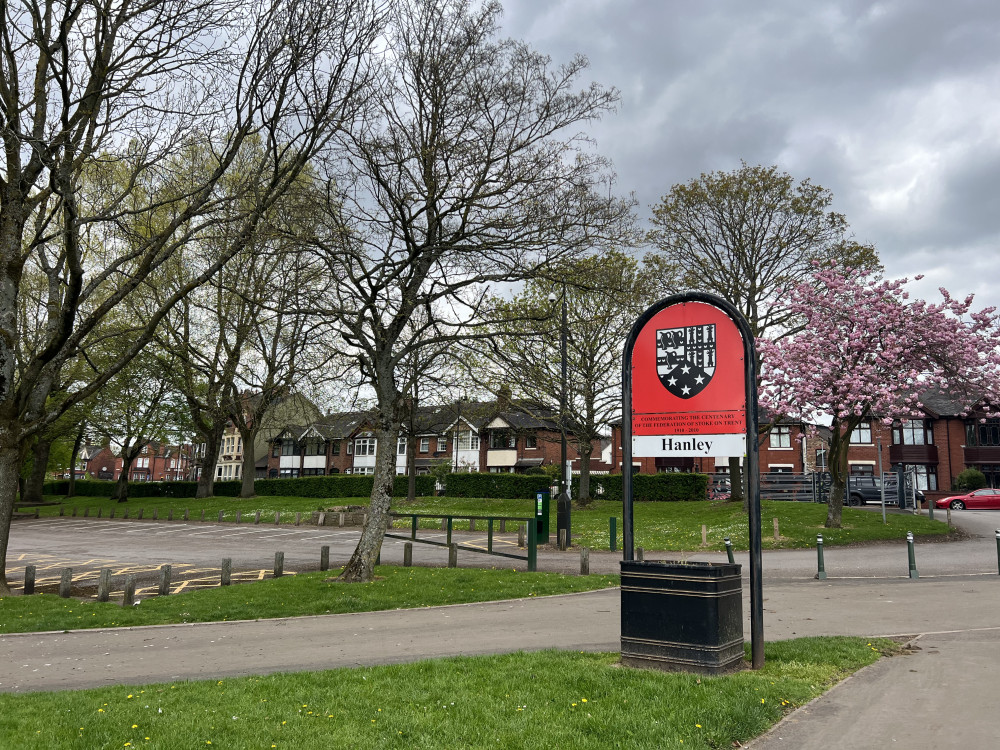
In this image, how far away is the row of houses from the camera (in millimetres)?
43438

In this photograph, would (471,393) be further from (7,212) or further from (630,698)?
(630,698)

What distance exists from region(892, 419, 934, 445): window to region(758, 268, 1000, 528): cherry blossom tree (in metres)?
28.5

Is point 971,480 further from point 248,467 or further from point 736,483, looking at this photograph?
point 248,467

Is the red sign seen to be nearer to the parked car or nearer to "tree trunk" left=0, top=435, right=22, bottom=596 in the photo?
"tree trunk" left=0, top=435, right=22, bottom=596

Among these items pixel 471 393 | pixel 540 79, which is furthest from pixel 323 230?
pixel 471 393

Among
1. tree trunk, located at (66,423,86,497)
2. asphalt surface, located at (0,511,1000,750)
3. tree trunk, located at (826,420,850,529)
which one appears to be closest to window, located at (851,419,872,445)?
tree trunk, located at (826,420,850,529)

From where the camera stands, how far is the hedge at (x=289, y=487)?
164ft

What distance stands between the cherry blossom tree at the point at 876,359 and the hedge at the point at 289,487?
26.0 meters

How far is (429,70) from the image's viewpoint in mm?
13352

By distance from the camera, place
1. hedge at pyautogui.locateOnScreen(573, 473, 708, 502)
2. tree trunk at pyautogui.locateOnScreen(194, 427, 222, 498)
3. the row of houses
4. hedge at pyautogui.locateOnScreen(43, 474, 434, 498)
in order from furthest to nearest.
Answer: hedge at pyautogui.locateOnScreen(43, 474, 434, 498) → tree trunk at pyautogui.locateOnScreen(194, 427, 222, 498) → the row of houses → hedge at pyautogui.locateOnScreen(573, 473, 708, 502)

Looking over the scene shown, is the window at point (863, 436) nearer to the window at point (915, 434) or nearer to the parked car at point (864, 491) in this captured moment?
the window at point (915, 434)

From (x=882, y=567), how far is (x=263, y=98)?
55.5ft

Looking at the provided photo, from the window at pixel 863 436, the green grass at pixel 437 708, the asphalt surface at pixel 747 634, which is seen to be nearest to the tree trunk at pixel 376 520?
the asphalt surface at pixel 747 634

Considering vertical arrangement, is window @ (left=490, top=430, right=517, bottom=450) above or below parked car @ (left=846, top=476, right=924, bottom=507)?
above
